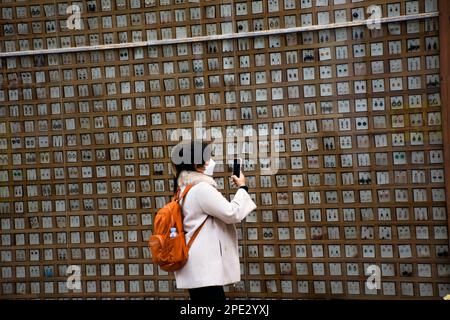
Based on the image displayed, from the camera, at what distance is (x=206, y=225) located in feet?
17.5

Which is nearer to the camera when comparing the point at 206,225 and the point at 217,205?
the point at 217,205

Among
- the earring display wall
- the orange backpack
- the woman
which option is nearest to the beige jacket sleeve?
the woman

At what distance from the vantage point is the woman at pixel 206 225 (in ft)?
17.3

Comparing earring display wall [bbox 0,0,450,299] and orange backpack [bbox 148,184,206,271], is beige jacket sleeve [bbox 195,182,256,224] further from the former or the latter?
earring display wall [bbox 0,0,450,299]

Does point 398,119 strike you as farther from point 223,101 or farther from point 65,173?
point 65,173

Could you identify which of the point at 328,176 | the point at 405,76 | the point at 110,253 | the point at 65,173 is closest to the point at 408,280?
the point at 328,176

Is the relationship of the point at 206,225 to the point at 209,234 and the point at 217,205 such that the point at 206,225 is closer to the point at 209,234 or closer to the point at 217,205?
the point at 209,234

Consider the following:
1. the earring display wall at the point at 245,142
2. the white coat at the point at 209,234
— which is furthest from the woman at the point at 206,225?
the earring display wall at the point at 245,142

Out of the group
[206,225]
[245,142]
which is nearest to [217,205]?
[206,225]

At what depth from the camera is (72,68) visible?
7184 mm

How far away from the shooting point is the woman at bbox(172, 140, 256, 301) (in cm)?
528

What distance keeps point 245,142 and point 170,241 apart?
186 centimetres

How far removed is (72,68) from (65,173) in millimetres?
1013

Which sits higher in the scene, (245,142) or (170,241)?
(245,142)
